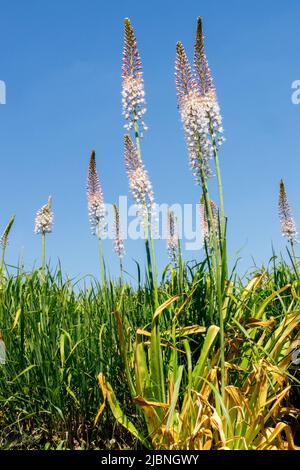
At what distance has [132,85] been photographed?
459 cm

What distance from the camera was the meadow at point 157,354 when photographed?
455 cm

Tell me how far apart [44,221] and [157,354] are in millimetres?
3682

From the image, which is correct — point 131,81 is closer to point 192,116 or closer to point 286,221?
point 192,116

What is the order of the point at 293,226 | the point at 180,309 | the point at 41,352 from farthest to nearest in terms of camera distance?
the point at 293,226 → the point at 41,352 → the point at 180,309

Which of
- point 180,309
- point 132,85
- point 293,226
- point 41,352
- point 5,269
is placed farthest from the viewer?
point 293,226

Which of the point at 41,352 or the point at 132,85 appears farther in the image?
the point at 41,352

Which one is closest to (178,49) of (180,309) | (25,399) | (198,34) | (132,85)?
(198,34)

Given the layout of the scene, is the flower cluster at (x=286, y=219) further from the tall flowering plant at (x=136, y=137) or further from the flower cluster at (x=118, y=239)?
the tall flowering plant at (x=136, y=137)

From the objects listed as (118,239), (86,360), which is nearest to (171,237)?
(118,239)

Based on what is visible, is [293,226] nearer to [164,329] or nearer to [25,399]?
[164,329]

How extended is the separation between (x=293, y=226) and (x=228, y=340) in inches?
170

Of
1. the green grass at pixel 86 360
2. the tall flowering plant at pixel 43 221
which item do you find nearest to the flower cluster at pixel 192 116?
the green grass at pixel 86 360

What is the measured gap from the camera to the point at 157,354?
4.54 meters

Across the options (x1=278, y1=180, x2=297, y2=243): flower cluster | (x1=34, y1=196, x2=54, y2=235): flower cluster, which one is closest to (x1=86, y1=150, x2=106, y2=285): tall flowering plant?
(x1=34, y1=196, x2=54, y2=235): flower cluster
